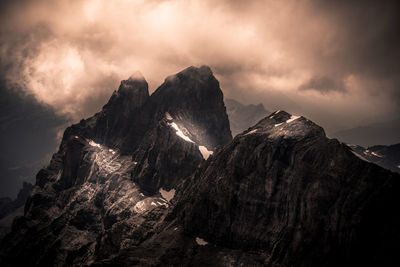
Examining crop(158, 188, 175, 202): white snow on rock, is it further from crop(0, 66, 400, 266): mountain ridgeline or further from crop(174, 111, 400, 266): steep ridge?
crop(174, 111, 400, 266): steep ridge

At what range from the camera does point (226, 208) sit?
105 metres

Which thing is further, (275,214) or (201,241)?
(201,241)

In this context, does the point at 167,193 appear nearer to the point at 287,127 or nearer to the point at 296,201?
the point at 287,127

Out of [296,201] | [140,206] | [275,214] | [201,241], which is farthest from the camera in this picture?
[140,206]

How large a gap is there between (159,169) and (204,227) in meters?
93.3

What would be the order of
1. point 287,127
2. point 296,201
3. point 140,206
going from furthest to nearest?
point 140,206 < point 287,127 < point 296,201

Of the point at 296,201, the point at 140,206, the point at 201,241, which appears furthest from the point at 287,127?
the point at 140,206

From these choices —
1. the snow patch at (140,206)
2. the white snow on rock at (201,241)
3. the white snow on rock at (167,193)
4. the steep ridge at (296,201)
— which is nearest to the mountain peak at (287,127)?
the steep ridge at (296,201)

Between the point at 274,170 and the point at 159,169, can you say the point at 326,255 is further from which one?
the point at 159,169

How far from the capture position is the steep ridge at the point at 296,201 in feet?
237

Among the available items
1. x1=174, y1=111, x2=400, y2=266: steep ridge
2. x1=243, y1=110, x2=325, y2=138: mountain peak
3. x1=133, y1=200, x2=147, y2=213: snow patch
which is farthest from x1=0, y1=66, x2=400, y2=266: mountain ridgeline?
x1=133, y1=200, x2=147, y2=213: snow patch

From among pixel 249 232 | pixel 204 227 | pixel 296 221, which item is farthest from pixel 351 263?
pixel 204 227

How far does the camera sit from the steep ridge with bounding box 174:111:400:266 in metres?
72.3

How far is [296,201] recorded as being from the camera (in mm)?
90188
